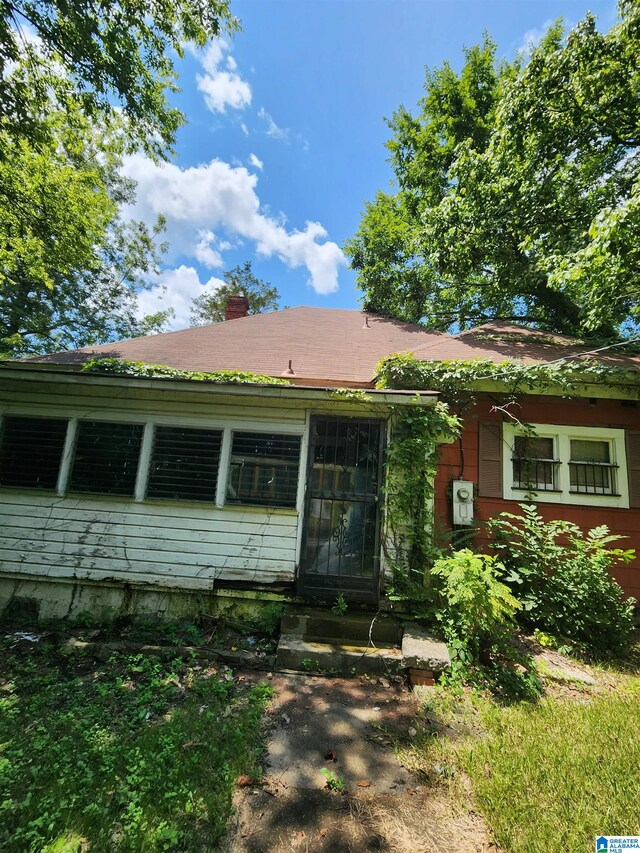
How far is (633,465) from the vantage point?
18.5 ft

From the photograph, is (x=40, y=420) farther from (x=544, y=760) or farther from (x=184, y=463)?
(x=544, y=760)

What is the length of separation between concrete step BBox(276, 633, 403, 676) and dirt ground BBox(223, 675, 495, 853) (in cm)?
50

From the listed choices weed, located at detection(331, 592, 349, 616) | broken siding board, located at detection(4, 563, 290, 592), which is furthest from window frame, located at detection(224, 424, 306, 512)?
weed, located at detection(331, 592, 349, 616)

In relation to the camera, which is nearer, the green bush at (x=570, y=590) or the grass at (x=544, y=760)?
the grass at (x=544, y=760)

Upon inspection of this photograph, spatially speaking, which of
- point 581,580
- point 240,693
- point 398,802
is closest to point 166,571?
point 240,693

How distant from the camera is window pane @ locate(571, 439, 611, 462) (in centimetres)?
579

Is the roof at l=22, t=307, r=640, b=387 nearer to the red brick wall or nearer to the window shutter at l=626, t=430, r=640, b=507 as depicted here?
the red brick wall

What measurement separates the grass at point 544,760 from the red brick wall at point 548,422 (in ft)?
7.95

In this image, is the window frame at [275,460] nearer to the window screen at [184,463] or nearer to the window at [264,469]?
the window at [264,469]

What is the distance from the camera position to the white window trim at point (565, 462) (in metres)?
5.57

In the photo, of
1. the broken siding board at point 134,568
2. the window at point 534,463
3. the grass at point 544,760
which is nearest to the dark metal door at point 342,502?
the broken siding board at point 134,568

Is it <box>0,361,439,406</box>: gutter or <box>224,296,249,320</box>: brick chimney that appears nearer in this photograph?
<box>0,361,439,406</box>: gutter

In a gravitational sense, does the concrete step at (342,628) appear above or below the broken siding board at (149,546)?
below

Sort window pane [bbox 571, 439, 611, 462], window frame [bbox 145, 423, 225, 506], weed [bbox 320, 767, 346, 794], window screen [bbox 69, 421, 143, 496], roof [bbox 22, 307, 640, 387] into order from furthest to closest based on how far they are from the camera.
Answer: roof [bbox 22, 307, 640, 387], window pane [bbox 571, 439, 611, 462], window screen [bbox 69, 421, 143, 496], window frame [bbox 145, 423, 225, 506], weed [bbox 320, 767, 346, 794]
